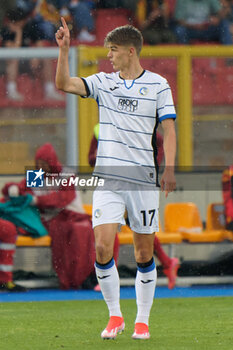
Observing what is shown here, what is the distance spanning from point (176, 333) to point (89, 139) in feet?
13.2

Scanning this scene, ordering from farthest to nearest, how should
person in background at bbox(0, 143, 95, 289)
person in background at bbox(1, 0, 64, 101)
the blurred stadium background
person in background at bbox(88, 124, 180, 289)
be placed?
person in background at bbox(1, 0, 64, 101)
the blurred stadium background
person in background at bbox(0, 143, 95, 289)
person in background at bbox(88, 124, 180, 289)

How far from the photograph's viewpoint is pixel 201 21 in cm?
1474

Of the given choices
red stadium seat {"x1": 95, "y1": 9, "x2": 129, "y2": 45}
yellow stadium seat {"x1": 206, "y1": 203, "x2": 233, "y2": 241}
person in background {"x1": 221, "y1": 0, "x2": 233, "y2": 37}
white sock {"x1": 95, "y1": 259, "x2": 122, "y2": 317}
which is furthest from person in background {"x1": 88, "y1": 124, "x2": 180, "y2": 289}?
person in background {"x1": 221, "y1": 0, "x2": 233, "y2": 37}

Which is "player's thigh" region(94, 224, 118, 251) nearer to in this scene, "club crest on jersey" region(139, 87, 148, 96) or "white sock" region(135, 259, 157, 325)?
"white sock" region(135, 259, 157, 325)

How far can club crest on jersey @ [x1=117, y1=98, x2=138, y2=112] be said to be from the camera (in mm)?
5758

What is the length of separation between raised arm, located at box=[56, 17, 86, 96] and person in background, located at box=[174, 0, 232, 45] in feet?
29.0

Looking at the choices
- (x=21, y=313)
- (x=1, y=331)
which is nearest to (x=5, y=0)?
(x=21, y=313)

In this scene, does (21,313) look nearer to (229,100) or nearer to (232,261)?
(232,261)

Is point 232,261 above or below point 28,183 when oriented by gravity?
below

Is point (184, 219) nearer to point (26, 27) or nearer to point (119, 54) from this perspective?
point (119, 54)

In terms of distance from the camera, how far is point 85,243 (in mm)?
9414

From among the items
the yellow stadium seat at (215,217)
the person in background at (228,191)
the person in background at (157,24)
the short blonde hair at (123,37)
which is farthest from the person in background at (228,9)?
the short blonde hair at (123,37)

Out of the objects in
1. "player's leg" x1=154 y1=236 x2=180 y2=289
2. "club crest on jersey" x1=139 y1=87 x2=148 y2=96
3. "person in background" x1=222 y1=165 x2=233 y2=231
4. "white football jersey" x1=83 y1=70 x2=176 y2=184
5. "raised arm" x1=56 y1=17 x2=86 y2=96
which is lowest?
"player's leg" x1=154 y1=236 x2=180 y2=289

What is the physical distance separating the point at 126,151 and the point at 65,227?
3.75m
